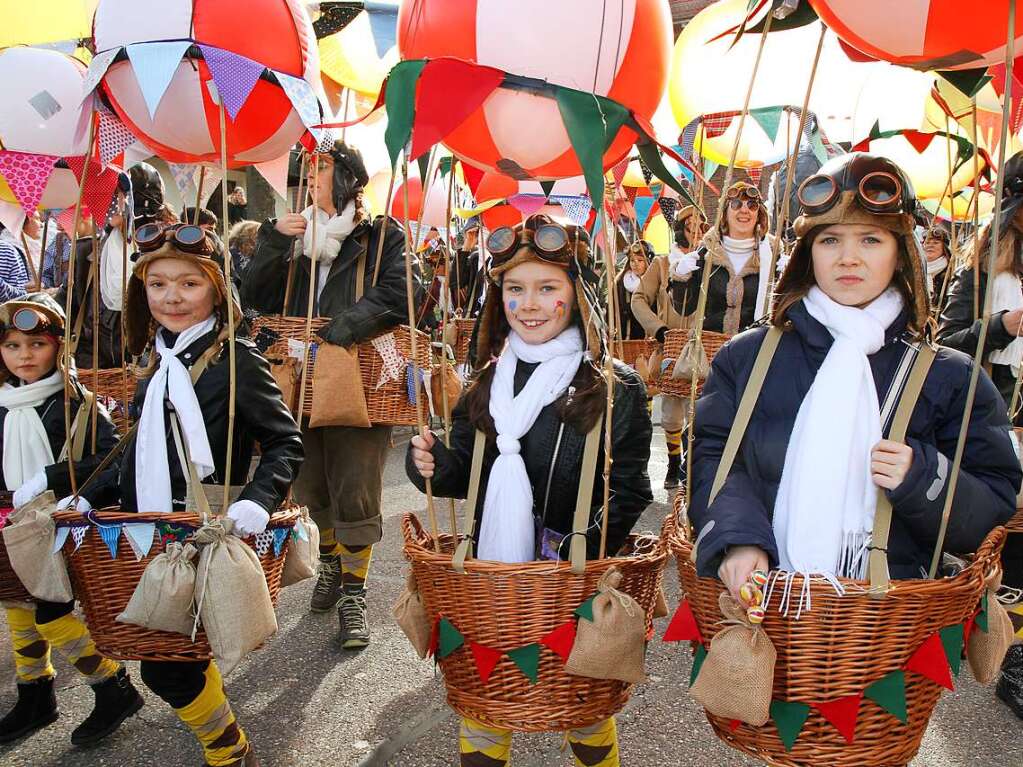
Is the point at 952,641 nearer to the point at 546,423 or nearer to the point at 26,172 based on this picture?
the point at 546,423

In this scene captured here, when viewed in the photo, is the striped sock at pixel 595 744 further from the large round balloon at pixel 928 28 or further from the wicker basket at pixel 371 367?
the large round balloon at pixel 928 28

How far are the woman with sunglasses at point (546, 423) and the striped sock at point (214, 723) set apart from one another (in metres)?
0.82

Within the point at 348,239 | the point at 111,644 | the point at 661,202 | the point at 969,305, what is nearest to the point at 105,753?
the point at 111,644

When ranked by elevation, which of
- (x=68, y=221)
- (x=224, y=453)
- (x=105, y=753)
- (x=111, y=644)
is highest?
(x=68, y=221)

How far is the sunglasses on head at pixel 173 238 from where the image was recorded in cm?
249

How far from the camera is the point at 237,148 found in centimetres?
265

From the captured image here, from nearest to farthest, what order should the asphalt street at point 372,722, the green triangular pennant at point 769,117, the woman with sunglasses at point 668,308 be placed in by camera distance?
1. the asphalt street at point 372,722
2. the green triangular pennant at point 769,117
3. the woman with sunglasses at point 668,308

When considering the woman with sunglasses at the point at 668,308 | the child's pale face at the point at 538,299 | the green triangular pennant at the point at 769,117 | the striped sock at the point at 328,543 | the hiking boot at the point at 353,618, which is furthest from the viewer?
the woman with sunglasses at the point at 668,308

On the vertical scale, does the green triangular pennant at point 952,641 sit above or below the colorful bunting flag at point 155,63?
below

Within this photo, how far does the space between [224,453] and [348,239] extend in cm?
140

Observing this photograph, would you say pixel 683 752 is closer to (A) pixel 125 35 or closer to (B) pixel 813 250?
(B) pixel 813 250

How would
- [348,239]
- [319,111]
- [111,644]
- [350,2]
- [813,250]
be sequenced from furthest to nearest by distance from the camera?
[348,239]
[350,2]
[319,111]
[111,644]
[813,250]

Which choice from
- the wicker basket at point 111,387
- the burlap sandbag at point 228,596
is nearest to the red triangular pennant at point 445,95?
the burlap sandbag at point 228,596

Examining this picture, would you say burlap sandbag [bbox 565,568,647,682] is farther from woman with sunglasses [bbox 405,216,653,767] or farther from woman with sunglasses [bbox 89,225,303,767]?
woman with sunglasses [bbox 89,225,303,767]
